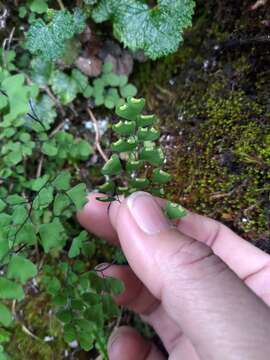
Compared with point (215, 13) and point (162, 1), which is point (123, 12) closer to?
point (162, 1)

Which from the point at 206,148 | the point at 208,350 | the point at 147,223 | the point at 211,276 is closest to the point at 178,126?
Answer: the point at 206,148

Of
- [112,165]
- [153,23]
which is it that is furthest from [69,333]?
[153,23]

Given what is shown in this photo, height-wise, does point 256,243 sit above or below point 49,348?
above

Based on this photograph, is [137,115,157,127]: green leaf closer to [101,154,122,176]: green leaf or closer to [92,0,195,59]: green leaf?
[101,154,122,176]: green leaf

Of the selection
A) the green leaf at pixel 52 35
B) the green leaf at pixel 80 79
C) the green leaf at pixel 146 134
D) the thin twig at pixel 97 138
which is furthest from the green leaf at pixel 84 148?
the green leaf at pixel 146 134

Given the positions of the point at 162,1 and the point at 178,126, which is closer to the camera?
the point at 162,1

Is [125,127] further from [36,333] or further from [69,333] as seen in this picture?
[36,333]
